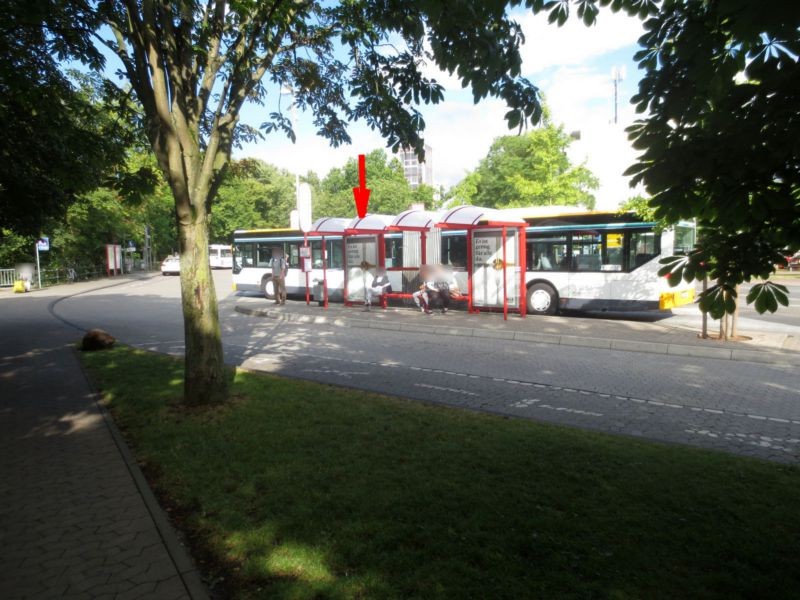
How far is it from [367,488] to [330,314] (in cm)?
1312

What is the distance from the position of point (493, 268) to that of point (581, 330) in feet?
13.8

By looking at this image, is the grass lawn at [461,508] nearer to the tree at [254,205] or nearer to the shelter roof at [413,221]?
the shelter roof at [413,221]

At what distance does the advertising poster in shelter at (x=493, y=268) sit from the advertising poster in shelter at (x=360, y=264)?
3.88 metres

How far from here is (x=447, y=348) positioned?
1155 cm

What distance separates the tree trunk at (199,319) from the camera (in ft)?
20.7

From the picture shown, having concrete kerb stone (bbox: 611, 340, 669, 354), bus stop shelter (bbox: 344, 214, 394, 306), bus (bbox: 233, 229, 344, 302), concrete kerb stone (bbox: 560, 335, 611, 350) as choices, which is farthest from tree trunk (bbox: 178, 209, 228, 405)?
bus (bbox: 233, 229, 344, 302)

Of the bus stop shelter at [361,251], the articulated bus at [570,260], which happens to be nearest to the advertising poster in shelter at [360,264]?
the bus stop shelter at [361,251]

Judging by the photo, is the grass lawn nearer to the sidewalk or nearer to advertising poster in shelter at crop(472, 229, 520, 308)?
the sidewalk

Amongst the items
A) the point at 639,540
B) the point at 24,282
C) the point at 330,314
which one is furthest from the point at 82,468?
the point at 24,282

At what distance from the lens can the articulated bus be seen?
1445 cm

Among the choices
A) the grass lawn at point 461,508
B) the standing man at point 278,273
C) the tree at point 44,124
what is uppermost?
the tree at point 44,124

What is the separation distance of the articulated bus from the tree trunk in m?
8.81

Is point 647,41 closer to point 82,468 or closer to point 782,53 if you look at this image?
point 782,53

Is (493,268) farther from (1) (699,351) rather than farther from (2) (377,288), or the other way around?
(1) (699,351)
